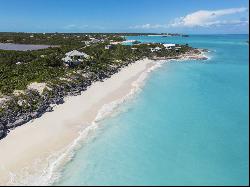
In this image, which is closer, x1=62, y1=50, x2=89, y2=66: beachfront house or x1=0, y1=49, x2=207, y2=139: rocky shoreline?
x1=0, y1=49, x2=207, y2=139: rocky shoreline

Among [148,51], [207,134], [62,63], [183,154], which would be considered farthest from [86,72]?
[148,51]

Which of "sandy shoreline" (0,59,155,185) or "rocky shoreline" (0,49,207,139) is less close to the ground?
"rocky shoreline" (0,49,207,139)

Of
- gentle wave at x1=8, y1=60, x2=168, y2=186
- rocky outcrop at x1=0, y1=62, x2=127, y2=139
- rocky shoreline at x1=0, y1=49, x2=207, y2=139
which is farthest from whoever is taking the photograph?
rocky shoreline at x1=0, y1=49, x2=207, y2=139

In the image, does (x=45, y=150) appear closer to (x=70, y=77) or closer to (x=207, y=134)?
(x=207, y=134)

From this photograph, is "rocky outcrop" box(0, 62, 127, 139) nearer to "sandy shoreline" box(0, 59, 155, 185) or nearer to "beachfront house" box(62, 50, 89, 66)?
"sandy shoreline" box(0, 59, 155, 185)

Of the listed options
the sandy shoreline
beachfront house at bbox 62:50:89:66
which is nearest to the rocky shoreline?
the sandy shoreline

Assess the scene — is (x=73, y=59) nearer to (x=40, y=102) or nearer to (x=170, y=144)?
(x=40, y=102)

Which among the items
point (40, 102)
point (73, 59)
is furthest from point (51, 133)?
point (73, 59)
